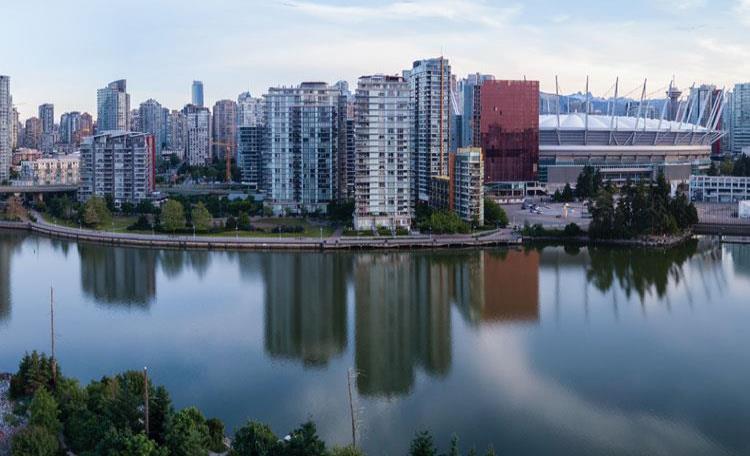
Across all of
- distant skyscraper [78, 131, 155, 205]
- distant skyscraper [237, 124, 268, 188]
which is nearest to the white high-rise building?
distant skyscraper [78, 131, 155, 205]

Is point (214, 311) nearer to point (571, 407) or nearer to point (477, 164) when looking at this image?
point (571, 407)

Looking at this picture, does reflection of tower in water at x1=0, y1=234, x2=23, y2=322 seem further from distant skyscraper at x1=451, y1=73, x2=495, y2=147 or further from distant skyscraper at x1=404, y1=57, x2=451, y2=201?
distant skyscraper at x1=451, y1=73, x2=495, y2=147

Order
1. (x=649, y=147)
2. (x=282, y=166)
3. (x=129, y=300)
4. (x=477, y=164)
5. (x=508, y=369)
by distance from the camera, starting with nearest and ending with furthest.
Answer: (x=508, y=369)
(x=129, y=300)
(x=477, y=164)
(x=282, y=166)
(x=649, y=147)

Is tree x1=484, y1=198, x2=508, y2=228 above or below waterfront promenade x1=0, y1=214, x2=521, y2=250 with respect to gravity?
above

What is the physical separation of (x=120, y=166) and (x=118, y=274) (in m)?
5.06

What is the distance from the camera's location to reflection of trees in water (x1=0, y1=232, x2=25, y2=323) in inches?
256

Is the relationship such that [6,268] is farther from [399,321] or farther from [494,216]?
[494,216]

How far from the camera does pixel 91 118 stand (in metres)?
30.1

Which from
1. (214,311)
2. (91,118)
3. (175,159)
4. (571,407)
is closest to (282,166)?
(214,311)

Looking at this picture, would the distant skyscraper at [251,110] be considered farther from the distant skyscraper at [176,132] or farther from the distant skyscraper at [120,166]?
the distant skyscraper at [176,132]

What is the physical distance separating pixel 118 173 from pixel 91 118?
736 inches

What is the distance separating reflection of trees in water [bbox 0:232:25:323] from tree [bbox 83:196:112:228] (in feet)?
2.75

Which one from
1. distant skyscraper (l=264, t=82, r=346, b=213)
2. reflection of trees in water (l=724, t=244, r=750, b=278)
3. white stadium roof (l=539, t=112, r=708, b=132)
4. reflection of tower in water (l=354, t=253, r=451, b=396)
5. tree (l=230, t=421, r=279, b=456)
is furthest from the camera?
white stadium roof (l=539, t=112, r=708, b=132)


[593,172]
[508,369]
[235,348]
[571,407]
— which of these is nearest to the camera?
[571,407]
